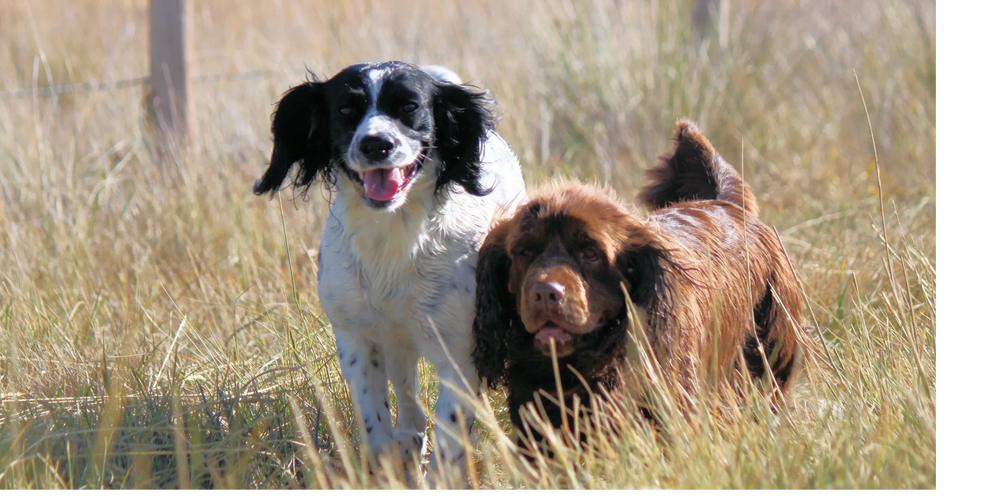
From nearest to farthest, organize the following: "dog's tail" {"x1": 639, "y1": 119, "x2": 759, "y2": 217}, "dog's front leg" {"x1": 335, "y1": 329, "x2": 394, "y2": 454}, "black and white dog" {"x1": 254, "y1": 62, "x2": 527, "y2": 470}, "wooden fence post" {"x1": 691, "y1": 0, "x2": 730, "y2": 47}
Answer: "black and white dog" {"x1": 254, "y1": 62, "x2": 527, "y2": 470}
"dog's front leg" {"x1": 335, "y1": 329, "x2": 394, "y2": 454}
"dog's tail" {"x1": 639, "y1": 119, "x2": 759, "y2": 217}
"wooden fence post" {"x1": 691, "y1": 0, "x2": 730, "y2": 47}

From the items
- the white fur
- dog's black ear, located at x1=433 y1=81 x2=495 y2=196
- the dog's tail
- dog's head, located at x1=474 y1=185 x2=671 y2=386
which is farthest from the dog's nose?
the dog's tail

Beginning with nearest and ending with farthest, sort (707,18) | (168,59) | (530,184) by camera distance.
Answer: (530,184)
(168,59)
(707,18)

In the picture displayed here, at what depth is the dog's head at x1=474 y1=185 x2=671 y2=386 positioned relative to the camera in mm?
2844

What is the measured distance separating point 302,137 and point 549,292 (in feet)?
4.23

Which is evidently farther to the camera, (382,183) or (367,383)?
(367,383)

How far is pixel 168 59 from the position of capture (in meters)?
6.43

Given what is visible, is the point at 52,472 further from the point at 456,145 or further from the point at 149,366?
the point at 456,145

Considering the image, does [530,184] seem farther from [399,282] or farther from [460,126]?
[399,282]

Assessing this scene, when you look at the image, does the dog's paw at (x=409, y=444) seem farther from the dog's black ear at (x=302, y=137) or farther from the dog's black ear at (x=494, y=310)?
the dog's black ear at (x=302, y=137)

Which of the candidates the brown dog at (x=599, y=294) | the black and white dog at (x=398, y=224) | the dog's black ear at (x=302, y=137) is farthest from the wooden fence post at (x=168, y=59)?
the brown dog at (x=599, y=294)

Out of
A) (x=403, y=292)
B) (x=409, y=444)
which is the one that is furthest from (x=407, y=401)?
(x=403, y=292)

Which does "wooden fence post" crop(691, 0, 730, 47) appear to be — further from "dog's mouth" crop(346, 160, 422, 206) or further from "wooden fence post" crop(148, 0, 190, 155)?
"dog's mouth" crop(346, 160, 422, 206)

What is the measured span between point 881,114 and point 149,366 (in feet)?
18.4

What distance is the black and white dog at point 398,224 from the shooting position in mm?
3240
